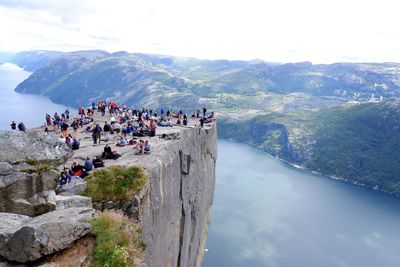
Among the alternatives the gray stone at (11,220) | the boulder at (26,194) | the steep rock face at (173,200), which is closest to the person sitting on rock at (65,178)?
the steep rock face at (173,200)

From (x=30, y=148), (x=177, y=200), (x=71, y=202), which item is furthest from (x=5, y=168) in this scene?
(x=177, y=200)

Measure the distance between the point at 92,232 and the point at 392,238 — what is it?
15590cm

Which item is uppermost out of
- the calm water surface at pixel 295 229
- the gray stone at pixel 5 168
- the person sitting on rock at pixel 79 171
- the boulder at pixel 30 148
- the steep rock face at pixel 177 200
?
the boulder at pixel 30 148

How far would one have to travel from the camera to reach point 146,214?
26.1m

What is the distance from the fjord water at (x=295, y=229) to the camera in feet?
378

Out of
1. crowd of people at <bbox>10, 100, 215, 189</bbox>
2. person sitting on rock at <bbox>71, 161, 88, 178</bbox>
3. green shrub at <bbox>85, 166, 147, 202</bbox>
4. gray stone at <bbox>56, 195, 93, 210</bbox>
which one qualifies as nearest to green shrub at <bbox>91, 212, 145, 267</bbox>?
gray stone at <bbox>56, 195, 93, 210</bbox>

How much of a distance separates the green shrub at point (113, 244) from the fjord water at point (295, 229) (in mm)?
89523

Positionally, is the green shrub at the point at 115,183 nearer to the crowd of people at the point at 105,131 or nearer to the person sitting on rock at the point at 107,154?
the crowd of people at the point at 105,131

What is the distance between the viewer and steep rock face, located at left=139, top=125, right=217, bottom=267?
2791 cm

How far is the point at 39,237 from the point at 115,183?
32.4ft

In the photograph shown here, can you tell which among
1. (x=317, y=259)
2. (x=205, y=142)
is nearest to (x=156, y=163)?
(x=205, y=142)

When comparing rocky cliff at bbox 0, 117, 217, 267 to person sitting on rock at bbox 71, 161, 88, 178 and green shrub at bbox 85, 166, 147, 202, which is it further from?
person sitting on rock at bbox 71, 161, 88, 178

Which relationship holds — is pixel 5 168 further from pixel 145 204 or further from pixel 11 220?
pixel 145 204

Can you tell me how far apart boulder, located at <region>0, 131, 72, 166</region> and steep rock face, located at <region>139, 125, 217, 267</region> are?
21.9ft
